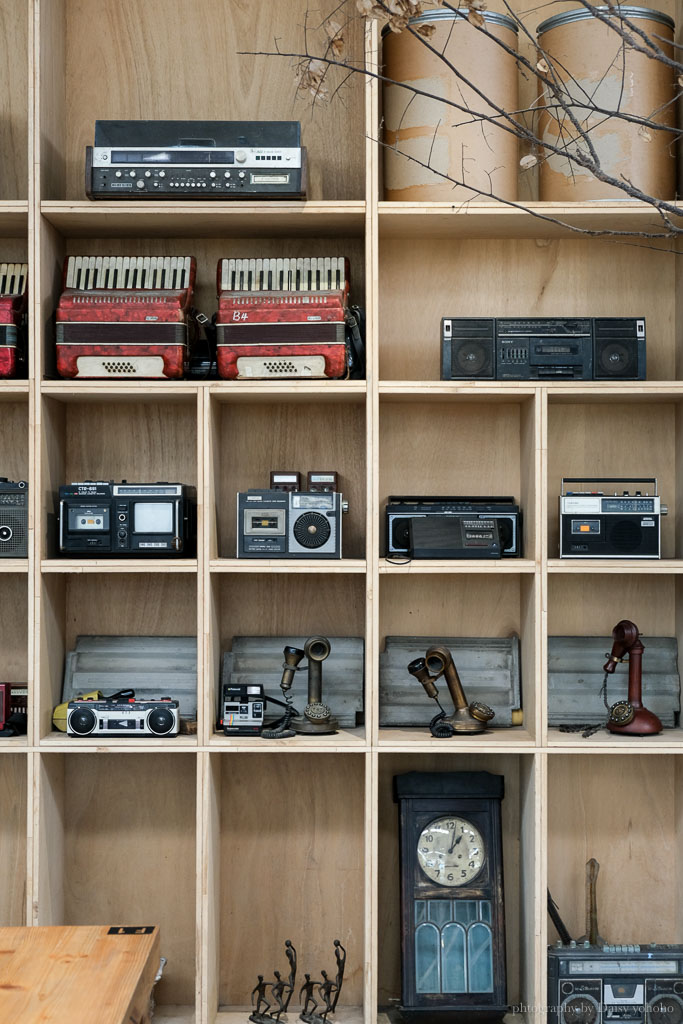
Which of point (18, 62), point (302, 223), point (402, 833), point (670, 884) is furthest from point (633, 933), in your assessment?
point (18, 62)

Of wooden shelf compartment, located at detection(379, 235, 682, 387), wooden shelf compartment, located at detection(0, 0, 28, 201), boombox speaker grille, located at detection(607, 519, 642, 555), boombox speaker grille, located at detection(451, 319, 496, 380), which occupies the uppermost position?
wooden shelf compartment, located at detection(0, 0, 28, 201)

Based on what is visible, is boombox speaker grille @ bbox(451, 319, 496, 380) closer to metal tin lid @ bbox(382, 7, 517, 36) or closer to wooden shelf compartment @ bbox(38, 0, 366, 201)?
wooden shelf compartment @ bbox(38, 0, 366, 201)

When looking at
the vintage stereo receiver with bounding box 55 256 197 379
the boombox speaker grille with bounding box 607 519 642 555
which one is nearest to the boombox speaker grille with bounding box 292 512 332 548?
the vintage stereo receiver with bounding box 55 256 197 379

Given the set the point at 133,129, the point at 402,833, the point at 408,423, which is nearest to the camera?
the point at 133,129

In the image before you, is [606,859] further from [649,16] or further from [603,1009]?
[649,16]

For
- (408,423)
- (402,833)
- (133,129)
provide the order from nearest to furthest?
(133,129) < (402,833) < (408,423)

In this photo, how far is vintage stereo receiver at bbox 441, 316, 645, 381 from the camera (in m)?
2.87

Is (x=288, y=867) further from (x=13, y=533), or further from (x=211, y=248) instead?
(x=211, y=248)

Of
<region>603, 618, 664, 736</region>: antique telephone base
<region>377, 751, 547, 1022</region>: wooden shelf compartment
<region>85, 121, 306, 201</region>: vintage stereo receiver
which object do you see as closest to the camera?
<region>85, 121, 306, 201</region>: vintage stereo receiver

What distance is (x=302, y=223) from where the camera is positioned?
2926 millimetres

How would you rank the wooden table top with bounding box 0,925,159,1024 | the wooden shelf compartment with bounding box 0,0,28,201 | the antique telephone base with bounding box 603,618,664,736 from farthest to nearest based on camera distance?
the wooden shelf compartment with bounding box 0,0,28,201
the antique telephone base with bounding box 603,618,664,736
the wooden table top with bounding box 0,925,159,1024

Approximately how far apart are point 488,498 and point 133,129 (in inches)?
56.6

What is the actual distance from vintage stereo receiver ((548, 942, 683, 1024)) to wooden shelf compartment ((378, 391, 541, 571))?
4.43ft

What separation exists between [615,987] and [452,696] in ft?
2.99
